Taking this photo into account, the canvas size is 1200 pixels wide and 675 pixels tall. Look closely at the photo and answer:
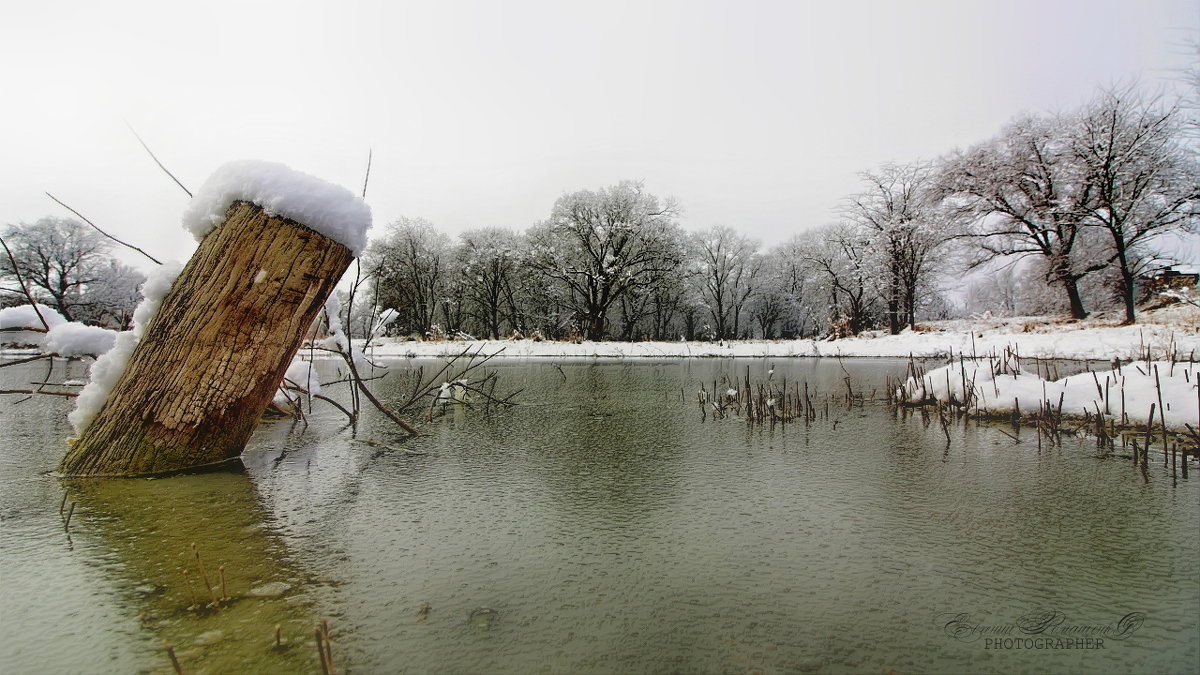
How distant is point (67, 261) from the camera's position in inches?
1650

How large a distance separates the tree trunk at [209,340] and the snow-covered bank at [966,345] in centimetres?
1221

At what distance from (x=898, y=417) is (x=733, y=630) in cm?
648

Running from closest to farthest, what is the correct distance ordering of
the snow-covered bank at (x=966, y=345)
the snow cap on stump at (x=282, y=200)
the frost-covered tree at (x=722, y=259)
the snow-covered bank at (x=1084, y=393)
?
the snow cap on stump at (x=282, y=200)
the snow-covered bank at (x=1084, y=393)
the snow-covered bank at (x=966, y=345)
the frost-covered tree at (x=722, y=259)

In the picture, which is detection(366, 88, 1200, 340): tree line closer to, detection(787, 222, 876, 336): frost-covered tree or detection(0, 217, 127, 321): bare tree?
detection(787, 222, 876, 336): frost-covered tree

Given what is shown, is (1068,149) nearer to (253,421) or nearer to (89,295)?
(253,421)

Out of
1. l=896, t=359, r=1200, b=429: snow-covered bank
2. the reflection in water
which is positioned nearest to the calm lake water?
the reflection in water

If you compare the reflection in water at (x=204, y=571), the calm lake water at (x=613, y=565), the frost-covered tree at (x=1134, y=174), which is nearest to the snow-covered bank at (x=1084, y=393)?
the calm lake water at (x=613, y=565)

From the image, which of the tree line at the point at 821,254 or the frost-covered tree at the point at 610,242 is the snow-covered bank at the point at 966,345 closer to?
the tree line at the point at 821,254

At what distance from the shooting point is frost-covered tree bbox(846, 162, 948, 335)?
30.1 meters

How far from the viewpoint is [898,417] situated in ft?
24.4

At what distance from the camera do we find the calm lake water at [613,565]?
1852mm

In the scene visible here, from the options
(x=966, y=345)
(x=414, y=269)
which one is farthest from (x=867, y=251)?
(x=414, y=269)

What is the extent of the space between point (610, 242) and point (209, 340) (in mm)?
36715

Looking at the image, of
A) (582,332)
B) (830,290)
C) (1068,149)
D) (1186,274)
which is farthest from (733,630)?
(830,290)
